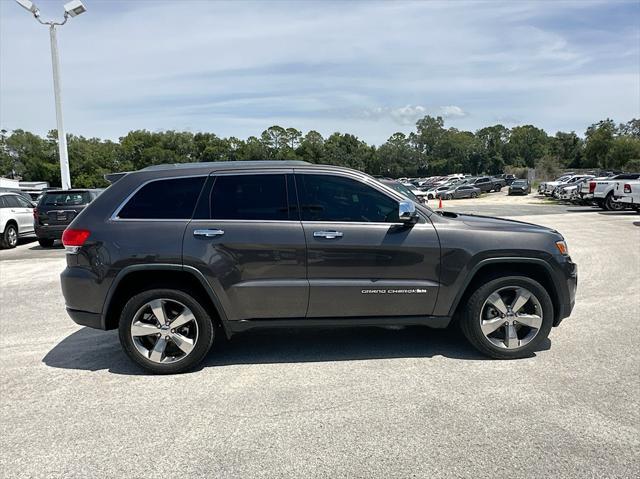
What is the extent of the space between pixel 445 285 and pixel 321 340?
145 cm

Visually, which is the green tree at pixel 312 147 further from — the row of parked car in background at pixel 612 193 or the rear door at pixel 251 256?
the rear door at pixel 251 256

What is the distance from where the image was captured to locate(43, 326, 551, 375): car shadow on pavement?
14.3 feet

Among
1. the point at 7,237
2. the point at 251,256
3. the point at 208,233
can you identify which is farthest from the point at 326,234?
the point at 7,237

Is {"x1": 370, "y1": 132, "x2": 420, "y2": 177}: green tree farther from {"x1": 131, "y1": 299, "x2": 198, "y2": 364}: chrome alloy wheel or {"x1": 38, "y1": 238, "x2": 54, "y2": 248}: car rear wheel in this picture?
{"x1": 131, "y1": 299, "x2": 198, "y2": 364}: chrome alloy wheel

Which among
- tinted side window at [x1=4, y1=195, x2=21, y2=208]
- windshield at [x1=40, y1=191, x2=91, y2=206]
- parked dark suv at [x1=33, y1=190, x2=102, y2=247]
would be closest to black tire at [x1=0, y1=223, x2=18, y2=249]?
tinted side window at [x1=4, y1=195, x2=21, y2=208]

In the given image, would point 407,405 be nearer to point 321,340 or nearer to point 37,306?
point 321,340

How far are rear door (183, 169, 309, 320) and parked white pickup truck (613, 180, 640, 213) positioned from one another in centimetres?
1973

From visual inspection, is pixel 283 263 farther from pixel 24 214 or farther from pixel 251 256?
pixel 24 214

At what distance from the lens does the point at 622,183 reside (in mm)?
19797

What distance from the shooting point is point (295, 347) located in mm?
4672

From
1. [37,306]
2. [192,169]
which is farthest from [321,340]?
[37,306]

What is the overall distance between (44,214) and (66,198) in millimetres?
690

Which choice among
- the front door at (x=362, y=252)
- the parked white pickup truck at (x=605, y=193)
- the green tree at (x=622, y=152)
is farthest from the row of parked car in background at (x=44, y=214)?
the green tree at (x=622, y=152)

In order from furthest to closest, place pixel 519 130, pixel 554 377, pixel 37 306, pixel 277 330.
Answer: pixel 519 130 < pixel 37 306 < pixel 277 330 < pixel 554 377
